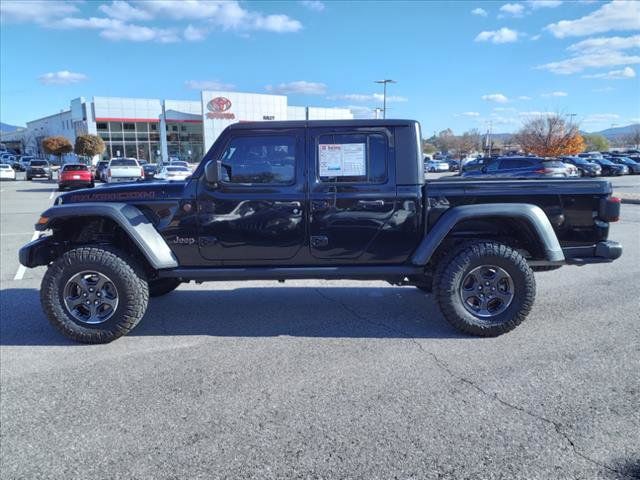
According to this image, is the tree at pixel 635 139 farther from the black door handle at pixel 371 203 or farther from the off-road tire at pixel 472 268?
the black door handle at pixel 371 203

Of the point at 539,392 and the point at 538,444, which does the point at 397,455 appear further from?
the point at 539,392

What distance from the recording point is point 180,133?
2142 inches

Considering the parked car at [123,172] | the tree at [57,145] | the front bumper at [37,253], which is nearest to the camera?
the front bumper at [37,253]

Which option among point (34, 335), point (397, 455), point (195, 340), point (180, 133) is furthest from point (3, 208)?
point (180, 133)

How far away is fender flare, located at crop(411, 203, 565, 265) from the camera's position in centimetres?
424

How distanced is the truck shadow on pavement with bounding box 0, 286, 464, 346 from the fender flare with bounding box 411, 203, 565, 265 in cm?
88

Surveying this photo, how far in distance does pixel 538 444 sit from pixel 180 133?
5610 cm

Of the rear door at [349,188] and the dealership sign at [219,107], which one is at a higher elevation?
the dealership sign at [219,107]

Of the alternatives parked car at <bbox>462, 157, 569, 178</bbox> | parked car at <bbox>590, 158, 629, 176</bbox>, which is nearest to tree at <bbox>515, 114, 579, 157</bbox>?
parked car at <bbox>590, 158, 629, 176</bbox>

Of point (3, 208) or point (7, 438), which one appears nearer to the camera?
point (7, 438)

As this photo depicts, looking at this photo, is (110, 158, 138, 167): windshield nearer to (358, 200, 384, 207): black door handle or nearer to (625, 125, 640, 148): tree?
(358, 200, 384, 207): black door handle

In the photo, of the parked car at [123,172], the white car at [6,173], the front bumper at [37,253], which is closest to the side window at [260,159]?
the front bumper at [37,253]

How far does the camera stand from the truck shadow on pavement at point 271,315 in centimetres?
460

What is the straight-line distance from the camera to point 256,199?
14.2 ft
